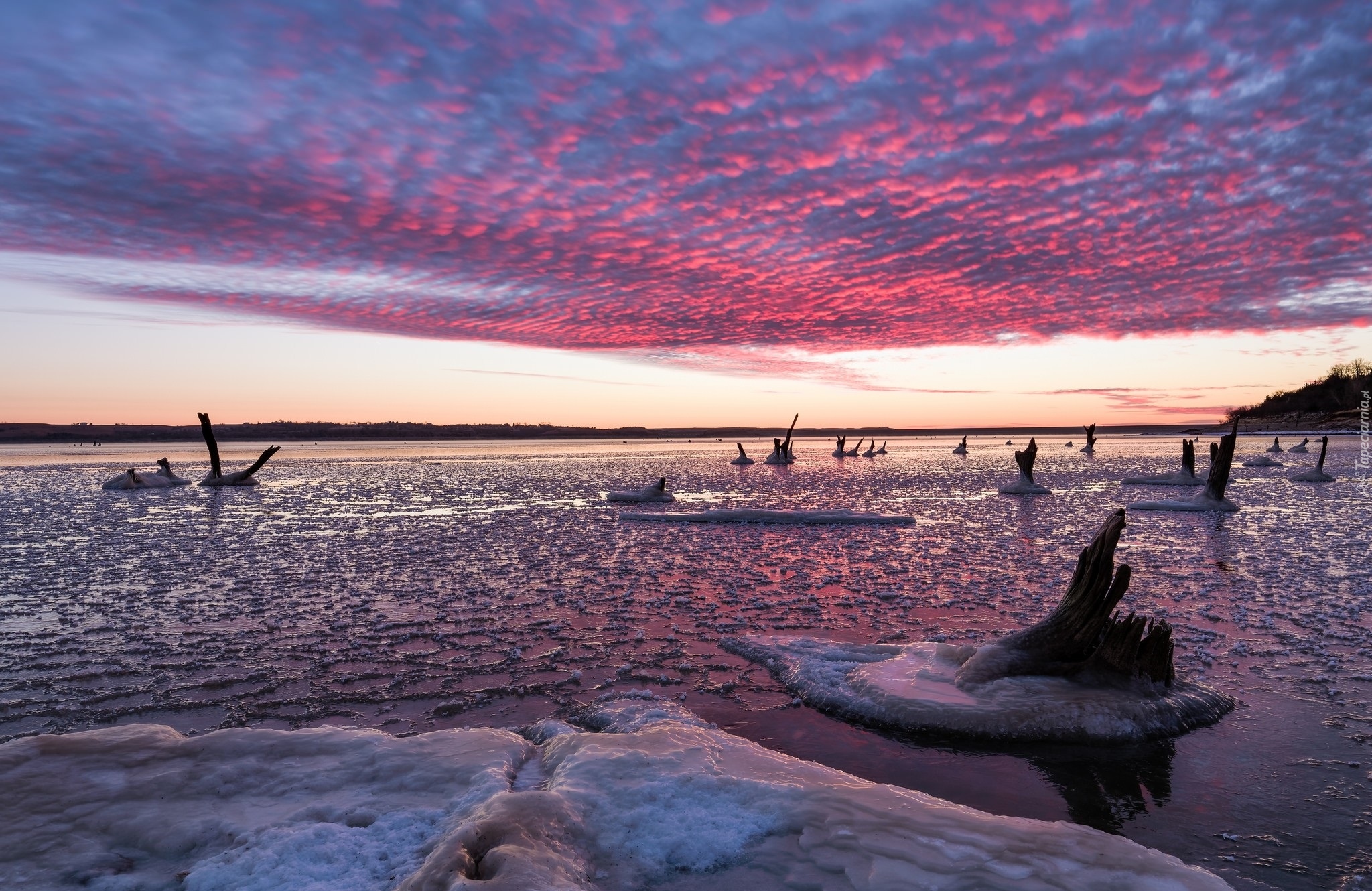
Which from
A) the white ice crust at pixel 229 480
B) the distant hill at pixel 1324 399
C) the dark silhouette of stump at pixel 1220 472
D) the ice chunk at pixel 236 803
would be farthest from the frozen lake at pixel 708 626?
the distant hill at pixel 1324 399

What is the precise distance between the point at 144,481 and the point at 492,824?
103ft

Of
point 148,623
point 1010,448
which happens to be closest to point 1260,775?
point 148,623

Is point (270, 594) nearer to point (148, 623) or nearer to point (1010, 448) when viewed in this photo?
point (148, 623)

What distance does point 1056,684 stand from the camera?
597 cm

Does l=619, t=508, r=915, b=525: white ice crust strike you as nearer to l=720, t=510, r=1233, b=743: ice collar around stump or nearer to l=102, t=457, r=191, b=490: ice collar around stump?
l=720, t=510, r=1233, b=743: ice collar around stump

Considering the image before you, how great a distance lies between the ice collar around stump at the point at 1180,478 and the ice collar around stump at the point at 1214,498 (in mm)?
9337

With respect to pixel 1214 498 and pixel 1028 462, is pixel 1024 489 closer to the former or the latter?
pixel 1028 462

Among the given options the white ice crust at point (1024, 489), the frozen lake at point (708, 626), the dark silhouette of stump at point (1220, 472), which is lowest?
the frozen lake at point (708, 626)

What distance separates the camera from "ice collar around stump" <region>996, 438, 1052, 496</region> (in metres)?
24.7

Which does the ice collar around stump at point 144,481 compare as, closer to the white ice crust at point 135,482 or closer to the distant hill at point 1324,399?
the white ice crust at point 135,482

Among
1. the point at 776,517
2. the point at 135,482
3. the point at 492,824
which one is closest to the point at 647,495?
the point at 776,517

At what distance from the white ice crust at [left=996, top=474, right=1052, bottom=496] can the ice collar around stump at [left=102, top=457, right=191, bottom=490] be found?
106 feet

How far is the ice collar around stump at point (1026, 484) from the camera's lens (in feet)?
81.1

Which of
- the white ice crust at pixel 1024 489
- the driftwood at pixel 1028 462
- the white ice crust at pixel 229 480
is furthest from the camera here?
the white ice crust at pixel 229 480
